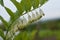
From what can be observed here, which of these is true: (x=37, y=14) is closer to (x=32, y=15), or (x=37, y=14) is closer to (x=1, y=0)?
(x=32, y=15)

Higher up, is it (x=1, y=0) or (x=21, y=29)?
(x=1, y=0)

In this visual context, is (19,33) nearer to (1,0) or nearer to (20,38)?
(20,38)

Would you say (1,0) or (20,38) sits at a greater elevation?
(1,0)

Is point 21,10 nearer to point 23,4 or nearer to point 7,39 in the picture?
point 23,4

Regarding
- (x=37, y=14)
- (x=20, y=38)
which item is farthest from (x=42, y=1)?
(x=20, y=38)

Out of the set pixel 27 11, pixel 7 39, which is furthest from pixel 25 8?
pixel 7 39

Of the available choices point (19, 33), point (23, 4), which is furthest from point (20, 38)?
point (23, 4)
